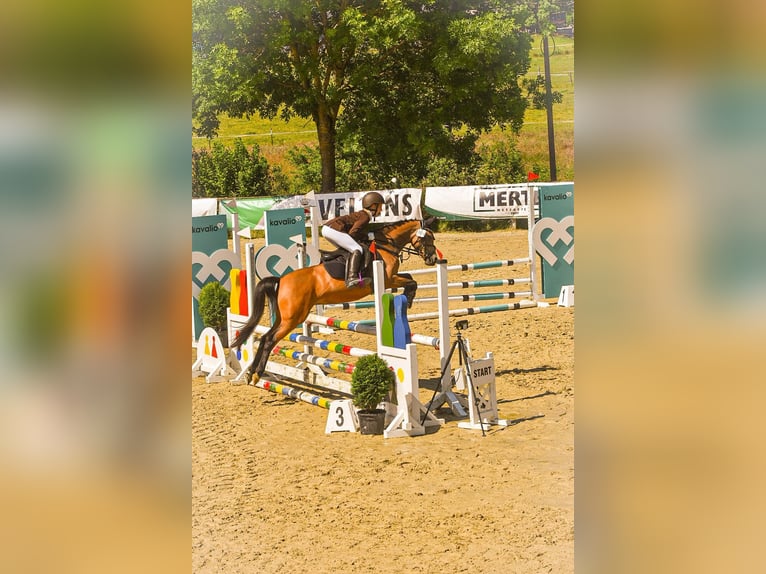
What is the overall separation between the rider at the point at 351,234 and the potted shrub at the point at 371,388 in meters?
0.84

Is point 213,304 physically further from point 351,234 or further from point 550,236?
point 550,236

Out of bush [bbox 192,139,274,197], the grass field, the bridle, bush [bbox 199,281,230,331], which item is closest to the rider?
the bridle

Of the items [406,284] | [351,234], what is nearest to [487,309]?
[406,284]

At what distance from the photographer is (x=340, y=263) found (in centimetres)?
523

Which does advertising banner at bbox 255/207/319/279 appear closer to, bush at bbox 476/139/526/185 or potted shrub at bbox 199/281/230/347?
potted shrub at bbox 199/281/230/347

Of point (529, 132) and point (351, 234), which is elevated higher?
point (529, 132)

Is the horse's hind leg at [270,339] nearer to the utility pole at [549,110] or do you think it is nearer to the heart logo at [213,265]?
the heart logo at [213,265]

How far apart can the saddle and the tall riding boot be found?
4 cm

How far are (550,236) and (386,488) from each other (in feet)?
14.2
